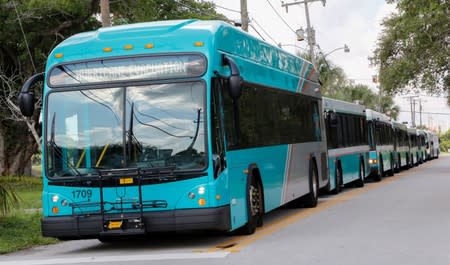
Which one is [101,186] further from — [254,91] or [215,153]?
[254,91]

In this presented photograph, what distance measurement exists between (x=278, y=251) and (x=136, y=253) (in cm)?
214

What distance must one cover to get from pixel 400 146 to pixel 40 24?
1975cm

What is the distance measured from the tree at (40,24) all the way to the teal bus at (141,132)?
18677mm

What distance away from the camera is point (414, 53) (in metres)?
41.2

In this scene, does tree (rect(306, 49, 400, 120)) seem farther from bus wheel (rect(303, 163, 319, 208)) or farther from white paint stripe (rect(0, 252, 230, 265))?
white paint stripe (rect(0, 252, 230, 265))

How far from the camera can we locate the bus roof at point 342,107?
2314cm

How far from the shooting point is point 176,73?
1116 centimetres

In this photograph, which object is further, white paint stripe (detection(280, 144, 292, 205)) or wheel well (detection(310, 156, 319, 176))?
wheel well (detection(310, 156, 319, 176))

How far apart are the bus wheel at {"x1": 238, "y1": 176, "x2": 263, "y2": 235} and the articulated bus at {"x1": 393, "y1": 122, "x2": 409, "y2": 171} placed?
26963mm

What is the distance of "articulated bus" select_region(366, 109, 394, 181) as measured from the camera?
31.1 meters

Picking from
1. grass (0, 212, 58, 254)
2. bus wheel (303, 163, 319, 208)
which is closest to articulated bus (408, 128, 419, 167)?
bus wheel (303, 163, 319, 208)

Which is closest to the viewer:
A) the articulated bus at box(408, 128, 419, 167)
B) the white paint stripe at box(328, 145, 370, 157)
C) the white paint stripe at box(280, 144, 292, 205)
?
the white paint stripe at box(280, 144, 292, 205)

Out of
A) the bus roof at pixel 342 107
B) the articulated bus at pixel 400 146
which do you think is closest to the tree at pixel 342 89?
the articulated bus at pixel 400 146

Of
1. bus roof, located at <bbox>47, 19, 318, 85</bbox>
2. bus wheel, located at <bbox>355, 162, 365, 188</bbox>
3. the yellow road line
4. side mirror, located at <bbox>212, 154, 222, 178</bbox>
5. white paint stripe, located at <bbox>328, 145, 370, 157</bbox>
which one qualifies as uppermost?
bus roof, located at <bbox>47, 19, 318, 85</bbox>
